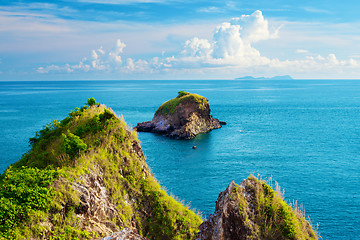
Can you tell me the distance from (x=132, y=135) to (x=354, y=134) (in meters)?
110

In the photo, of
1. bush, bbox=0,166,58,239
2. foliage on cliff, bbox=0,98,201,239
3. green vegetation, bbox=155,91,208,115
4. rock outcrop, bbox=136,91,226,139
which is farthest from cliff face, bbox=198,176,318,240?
green vegetation, bbox=155,91,208,115

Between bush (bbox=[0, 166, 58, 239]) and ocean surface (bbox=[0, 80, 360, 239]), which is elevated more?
bush (bbox=[0, 166, 58, 239])

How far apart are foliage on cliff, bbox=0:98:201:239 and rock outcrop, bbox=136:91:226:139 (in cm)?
8012

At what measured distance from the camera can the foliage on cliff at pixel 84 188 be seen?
18781 millimetres

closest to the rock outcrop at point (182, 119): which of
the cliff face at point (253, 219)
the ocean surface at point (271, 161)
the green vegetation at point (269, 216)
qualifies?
the ocean surface at point (271, 161)

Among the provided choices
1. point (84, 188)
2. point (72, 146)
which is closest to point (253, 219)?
point (84, 188)

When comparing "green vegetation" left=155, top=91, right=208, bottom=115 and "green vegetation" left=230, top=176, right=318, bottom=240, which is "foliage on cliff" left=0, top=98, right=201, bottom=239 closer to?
"green vegetation" left=230, top=176, right=318, bottom=240

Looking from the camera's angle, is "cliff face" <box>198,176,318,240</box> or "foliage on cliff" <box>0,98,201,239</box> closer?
"foliage on cliff" <box>0,98,201,239</box>

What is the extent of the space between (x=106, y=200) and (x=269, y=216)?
1312 cm

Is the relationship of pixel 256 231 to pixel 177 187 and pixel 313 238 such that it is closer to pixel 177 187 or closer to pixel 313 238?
pixel 313 238

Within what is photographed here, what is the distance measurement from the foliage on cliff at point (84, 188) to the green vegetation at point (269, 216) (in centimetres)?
987

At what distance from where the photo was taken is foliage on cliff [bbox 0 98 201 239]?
18.8m

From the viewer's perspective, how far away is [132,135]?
3017 centimetres

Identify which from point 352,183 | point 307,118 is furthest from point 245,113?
point 352,183
